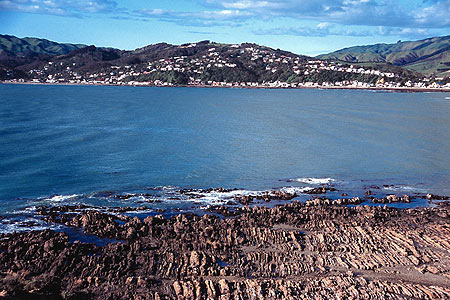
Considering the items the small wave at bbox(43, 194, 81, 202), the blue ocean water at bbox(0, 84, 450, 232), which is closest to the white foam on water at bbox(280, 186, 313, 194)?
the blue ocean water at bbox(0, 84, 450, 232)

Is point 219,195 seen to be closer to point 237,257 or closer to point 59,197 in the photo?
point 237,257

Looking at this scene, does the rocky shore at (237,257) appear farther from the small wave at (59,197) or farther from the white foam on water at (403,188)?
the white foam on water at (403,188)

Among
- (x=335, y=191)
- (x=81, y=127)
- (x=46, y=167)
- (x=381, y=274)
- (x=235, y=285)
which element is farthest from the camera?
(x=81, y=127)

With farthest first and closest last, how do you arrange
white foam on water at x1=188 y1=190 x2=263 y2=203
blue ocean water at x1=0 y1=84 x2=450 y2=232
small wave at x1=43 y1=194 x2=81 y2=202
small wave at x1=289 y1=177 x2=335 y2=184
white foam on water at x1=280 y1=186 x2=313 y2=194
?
small wave at x1=289 y1=177 x2=335 y2=184
blue ocean water at x1=0 y1=84 x2=450 y2=232
white foam on water at x1=280 y1=186 x2=313 y2=194
white foam on water at x1=188 y1=190 x2=263 y2=203
small wave at x1=43 y1=194 x2=81 y2=202

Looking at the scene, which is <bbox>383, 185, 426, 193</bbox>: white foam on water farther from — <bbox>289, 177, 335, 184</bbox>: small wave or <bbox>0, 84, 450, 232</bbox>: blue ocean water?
<bbox>289, 177, 335, 184</bbox>: small wave

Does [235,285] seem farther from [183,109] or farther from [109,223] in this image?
[183,109]

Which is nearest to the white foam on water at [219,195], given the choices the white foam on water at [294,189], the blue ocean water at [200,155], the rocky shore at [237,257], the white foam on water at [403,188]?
the blue ocean water at [200,155]

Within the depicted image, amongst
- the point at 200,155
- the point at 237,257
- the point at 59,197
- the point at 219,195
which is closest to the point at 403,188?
the point at 219,195

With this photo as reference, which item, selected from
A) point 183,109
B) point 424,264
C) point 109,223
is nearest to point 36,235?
point 109,223
